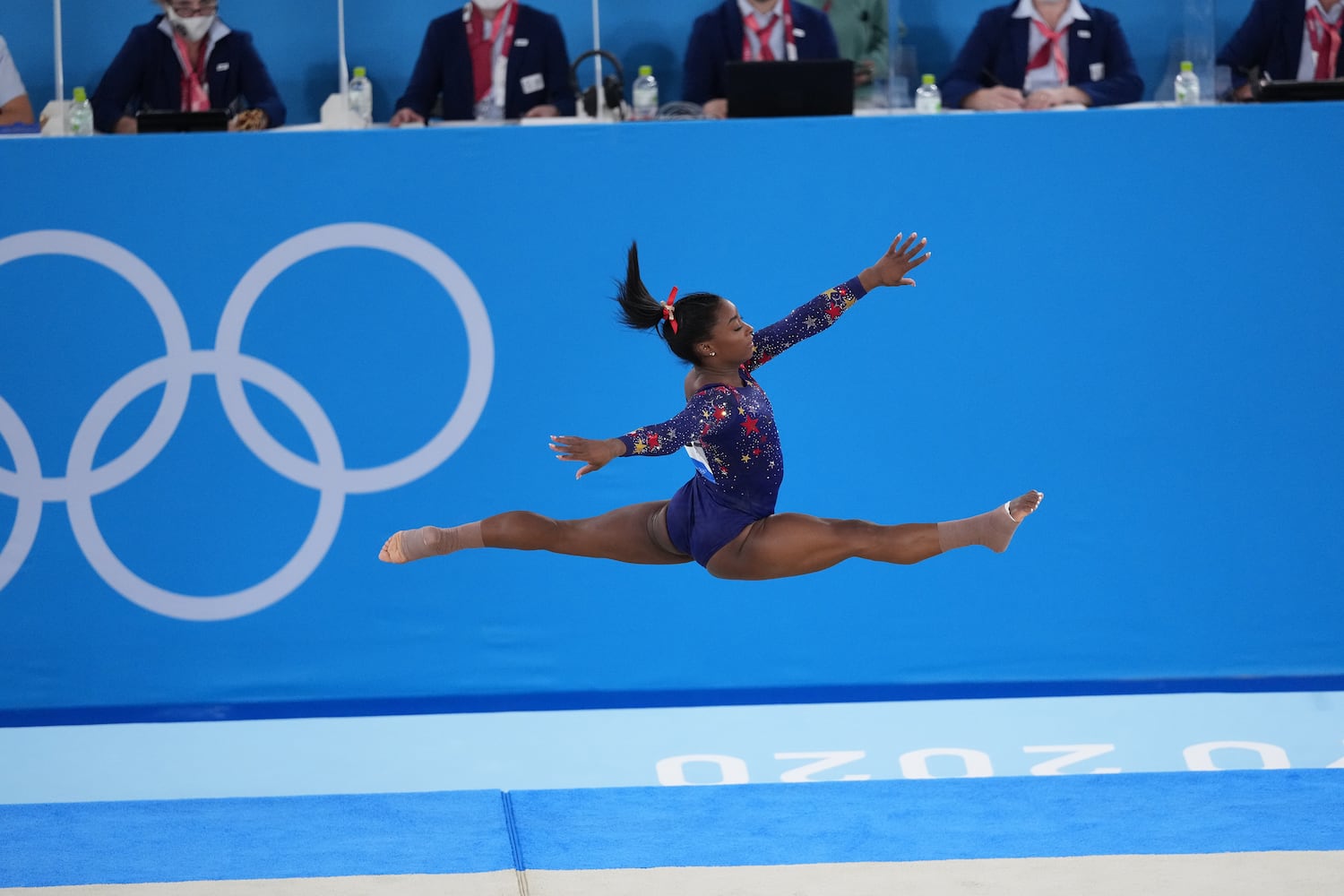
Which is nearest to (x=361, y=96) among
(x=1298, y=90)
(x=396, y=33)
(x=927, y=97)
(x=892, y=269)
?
(x=396, y=33)

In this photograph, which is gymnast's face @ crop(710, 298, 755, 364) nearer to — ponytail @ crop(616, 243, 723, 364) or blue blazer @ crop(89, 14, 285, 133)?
ponytail @ crop(616, 243, 723, 364)

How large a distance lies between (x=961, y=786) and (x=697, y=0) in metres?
4.59

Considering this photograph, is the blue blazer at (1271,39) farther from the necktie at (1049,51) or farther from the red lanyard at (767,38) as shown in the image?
the red lanyard at (767,38)

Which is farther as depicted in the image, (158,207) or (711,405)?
(158,207)

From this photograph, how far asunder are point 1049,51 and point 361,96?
3465 mm

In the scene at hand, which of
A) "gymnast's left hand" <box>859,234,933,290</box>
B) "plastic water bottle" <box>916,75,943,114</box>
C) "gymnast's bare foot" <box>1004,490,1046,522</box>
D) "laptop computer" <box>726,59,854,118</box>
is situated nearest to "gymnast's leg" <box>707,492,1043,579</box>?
"gymnast's bare foot" <box>1004,490,1046,522</box>

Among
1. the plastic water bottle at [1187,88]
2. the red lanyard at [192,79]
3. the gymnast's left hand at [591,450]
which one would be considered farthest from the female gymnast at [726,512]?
the red lanyard at [192,79]

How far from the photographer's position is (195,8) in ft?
24.4

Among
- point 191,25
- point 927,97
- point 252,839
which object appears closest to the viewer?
point 252,839

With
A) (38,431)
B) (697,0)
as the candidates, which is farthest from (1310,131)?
(38,431)

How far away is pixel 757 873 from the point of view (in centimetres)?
488

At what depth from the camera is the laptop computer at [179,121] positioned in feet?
22.8

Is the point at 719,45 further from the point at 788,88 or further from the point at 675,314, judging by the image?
the point at 675,314

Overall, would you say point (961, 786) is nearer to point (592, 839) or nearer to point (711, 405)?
point (592, 839)
